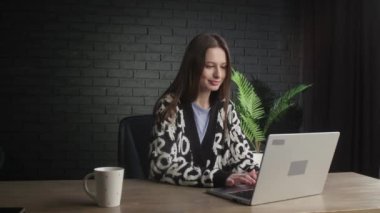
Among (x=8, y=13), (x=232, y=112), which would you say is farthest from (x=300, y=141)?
(x=8, y=13)

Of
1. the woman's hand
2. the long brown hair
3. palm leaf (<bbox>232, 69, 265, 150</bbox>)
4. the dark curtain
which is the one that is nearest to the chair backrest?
the long brown hair

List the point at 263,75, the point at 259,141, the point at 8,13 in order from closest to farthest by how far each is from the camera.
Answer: the point at 259,141, the point at 8,13, the point at 263,75

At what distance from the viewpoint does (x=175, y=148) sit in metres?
1.38

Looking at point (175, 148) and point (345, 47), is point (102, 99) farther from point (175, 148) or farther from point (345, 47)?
point (175, 148)

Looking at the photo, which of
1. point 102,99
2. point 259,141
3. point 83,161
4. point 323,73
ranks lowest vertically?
point 83,161

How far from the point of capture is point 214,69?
4.73ft

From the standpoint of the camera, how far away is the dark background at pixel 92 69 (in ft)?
11.3

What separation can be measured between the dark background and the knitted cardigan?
1.97 m

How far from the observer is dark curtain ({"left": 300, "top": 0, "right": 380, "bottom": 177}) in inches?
113

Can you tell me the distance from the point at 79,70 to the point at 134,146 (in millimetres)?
2074

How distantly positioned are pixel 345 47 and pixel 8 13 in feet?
9.01

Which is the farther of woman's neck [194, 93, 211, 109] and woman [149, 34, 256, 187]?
woman's neck [194, 93, 211, 109]

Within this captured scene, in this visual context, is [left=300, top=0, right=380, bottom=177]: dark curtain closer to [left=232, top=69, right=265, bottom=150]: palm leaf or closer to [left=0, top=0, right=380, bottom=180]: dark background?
[left=0, top=0, right=380, bottom=180]: dark background

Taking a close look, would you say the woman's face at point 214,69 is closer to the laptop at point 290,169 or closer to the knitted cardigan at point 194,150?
the knitted cardigan at point 194,150
